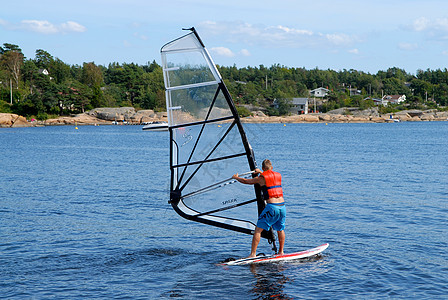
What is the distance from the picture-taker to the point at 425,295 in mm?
9672

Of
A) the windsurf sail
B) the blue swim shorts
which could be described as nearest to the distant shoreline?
the windsurf sail

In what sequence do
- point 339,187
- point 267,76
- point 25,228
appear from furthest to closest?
point 267,76 → point 339,187 → point 25,228

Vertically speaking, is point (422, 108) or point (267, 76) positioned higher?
point (267, 76)

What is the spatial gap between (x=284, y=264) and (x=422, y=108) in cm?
14806

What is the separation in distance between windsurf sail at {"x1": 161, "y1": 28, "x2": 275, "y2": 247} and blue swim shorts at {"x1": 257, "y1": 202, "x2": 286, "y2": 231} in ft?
1.16

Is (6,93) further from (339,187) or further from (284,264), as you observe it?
(284,264)

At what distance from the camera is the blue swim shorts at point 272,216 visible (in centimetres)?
1022

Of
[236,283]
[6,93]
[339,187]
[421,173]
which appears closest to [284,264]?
[236,283]

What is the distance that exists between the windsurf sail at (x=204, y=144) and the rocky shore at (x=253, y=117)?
89835 millimetres

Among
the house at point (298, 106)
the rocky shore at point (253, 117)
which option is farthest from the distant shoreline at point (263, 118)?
the house at point (298, 106)

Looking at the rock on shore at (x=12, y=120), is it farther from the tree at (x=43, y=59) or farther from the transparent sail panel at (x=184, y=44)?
the transparent sail panel at (x=184, y=44)

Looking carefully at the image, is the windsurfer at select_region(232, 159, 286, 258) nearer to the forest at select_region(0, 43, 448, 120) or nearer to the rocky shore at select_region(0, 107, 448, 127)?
the rocky shore at select_region(0, 107, 448, 127)

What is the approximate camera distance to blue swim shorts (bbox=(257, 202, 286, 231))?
1022 cm

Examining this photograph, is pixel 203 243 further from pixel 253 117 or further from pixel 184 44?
pixel 253 117
